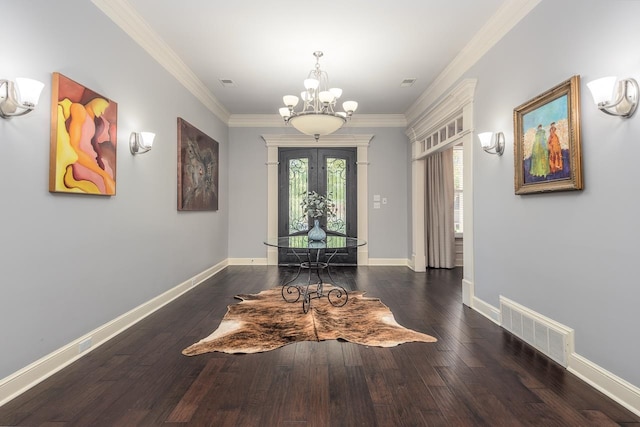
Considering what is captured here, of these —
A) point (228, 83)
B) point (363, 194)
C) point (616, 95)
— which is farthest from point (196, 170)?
point (616, 95)

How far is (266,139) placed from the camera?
683cm

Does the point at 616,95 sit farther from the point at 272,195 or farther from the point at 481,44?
the point at 272,195

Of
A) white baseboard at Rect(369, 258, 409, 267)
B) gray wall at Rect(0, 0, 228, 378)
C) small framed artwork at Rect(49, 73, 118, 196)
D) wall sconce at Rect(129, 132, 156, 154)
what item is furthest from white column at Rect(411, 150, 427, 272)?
small framed artwork at Rect(49, 73, 118, 196)

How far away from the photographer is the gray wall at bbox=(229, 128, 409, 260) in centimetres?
685

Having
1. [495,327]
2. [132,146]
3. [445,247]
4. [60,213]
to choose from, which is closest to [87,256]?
[60,213]

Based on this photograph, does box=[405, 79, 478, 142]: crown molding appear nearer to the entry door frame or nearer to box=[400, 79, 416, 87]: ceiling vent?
box=[400, 79, 416, 87]: ceiling vent

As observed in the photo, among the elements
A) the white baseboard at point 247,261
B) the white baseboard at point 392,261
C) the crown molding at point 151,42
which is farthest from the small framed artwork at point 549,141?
the white baseboard at point 247,261

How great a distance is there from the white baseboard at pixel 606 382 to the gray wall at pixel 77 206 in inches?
140

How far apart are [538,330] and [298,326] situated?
6.64 ft

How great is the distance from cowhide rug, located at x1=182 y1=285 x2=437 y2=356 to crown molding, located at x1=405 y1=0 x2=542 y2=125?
296 centimetres

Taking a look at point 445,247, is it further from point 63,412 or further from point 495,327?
point 63,412

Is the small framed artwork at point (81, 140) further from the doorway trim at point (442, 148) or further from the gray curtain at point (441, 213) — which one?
the gray curtain at point (441, 213)

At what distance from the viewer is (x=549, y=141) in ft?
8.53

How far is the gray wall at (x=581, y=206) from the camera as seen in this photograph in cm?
196
